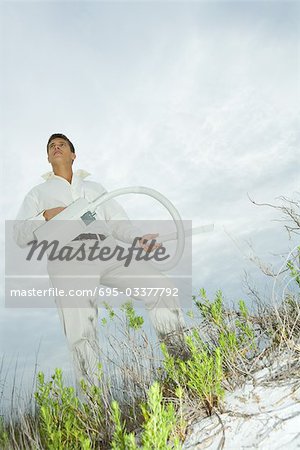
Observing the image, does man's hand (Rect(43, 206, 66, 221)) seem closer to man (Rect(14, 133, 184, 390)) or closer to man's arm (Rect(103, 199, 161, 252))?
man (Rect(14, 133, 184, 390))

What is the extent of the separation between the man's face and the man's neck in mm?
66

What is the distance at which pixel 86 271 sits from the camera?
160 inches

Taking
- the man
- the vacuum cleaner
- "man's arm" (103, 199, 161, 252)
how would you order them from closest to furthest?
the man → the vacuum cleaner → "man's arm" (103, 199, 161, 252)

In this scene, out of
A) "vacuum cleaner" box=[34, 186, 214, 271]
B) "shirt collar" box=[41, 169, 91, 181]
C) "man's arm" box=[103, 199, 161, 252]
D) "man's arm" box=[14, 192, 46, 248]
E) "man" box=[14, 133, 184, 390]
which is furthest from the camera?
"shirt collar" box=[41, 169, 91, 181]

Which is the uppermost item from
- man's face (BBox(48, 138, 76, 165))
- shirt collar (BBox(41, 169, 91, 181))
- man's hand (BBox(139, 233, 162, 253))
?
man's face (BBox(48, 138, 76, 165))

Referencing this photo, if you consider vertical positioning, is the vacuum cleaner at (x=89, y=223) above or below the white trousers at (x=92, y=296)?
above

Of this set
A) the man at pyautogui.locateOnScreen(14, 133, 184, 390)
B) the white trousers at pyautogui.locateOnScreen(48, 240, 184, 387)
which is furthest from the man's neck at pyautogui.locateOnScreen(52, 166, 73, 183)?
the white trousers at pyautogui.locateOnScreen(48, 240, 184, 387)

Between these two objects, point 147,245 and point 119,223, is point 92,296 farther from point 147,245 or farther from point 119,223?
point 119,223

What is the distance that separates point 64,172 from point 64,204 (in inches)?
16.1

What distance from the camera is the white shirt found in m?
4.36

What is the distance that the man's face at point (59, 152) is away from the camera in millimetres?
4867

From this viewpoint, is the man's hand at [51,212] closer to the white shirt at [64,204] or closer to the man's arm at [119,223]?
the white shirt at [64,204]

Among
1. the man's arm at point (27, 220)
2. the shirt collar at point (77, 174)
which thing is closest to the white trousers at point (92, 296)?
the man's arm at point (27, 220)

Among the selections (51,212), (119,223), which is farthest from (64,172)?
(119,223)
